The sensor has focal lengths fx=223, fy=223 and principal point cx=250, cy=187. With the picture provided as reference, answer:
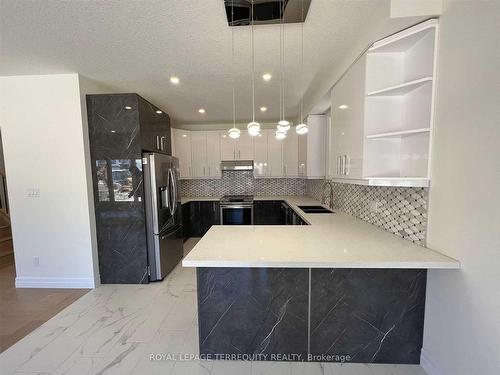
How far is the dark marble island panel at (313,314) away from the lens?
1550 millimetres

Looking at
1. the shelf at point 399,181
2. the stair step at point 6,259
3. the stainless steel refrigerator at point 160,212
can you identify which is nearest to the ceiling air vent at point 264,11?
the shelf at point 399,181

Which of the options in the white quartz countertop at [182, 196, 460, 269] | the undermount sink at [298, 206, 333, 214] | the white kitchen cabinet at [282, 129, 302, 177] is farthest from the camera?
the white kitchen cabinet at [282, 129, 302, 177]

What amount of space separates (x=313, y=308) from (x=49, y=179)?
3.21 metres

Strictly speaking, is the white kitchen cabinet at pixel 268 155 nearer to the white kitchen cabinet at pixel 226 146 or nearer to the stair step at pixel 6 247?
the white kitchen cabinet at pixel 226 146

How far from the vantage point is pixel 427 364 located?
4.97ft

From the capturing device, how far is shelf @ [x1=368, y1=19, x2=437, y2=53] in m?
1.38

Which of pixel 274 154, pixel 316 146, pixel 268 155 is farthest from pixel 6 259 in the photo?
pixel 316 146

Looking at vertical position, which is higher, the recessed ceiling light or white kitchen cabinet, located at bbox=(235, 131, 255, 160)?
the recessed ceiling light

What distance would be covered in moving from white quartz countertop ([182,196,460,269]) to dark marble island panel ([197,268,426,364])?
0.18 m

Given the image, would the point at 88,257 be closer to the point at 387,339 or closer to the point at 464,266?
the point at 387,339

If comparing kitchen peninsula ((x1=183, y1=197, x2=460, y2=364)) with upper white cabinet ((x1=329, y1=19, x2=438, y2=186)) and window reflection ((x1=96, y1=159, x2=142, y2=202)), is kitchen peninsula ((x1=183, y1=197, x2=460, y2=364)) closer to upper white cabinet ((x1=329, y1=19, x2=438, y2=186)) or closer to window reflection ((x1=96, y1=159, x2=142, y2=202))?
upper white cabinet ((x1=329, y1=19, x2=438, y2=186))

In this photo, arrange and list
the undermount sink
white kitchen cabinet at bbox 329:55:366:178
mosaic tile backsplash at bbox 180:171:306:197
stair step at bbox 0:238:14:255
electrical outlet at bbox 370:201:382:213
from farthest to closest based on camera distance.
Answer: mosaic tile backsplash at bbox 180:171:306:197 < stair step at bbox 0:238:14:255 < the undermount sink < electrical outlet at bbox 370:201:382:213 < white kitchen cabinet at bbox 329:55:366:178

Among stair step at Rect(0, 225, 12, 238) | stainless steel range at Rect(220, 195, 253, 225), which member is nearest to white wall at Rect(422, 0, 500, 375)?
stainless steel range at Rect(220, 195, 253, 225)

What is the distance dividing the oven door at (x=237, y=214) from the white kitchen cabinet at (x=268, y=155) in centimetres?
82
